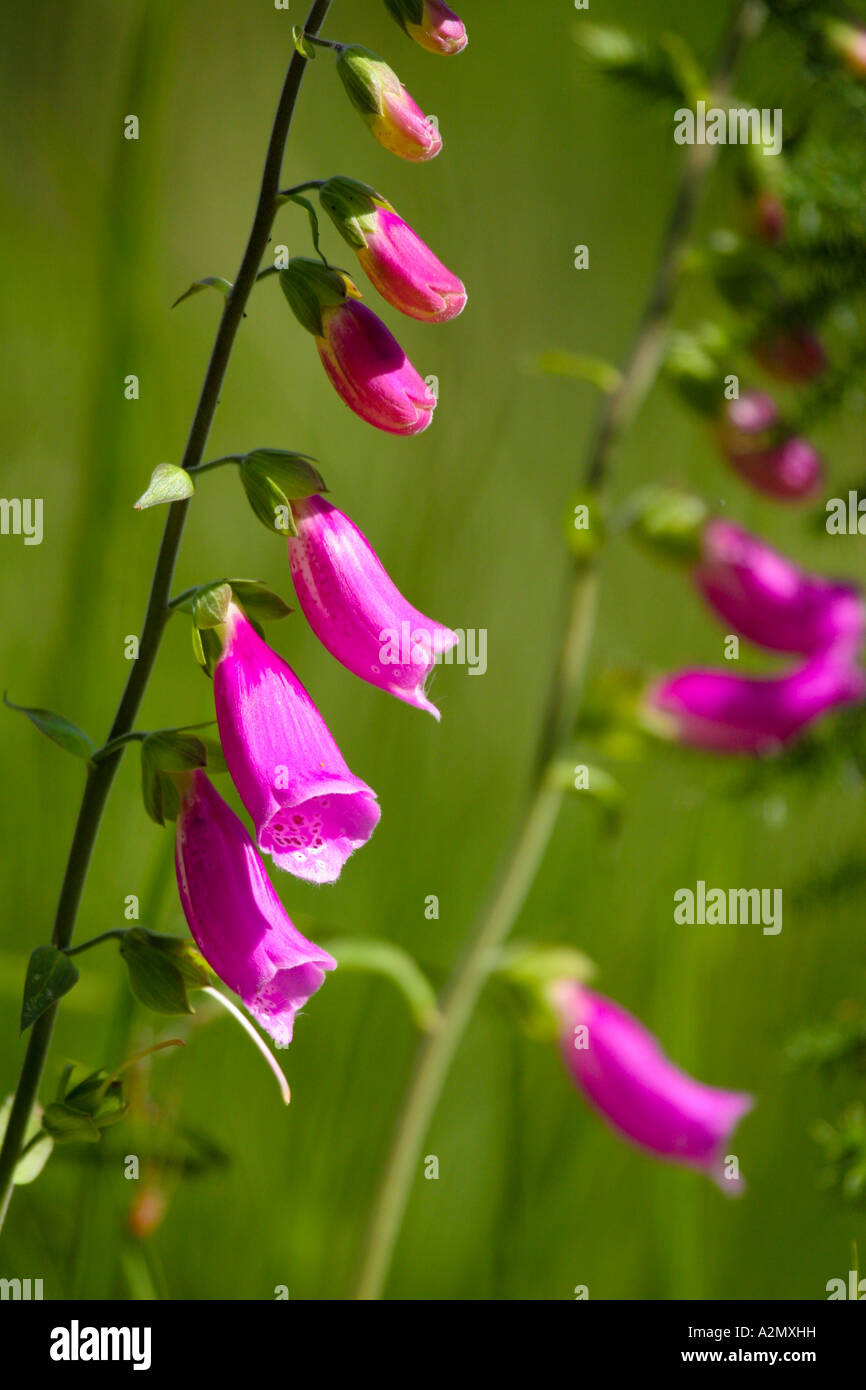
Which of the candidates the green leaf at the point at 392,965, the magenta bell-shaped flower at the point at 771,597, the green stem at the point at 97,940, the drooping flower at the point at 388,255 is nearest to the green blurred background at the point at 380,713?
the green leaf at the point at 392,965

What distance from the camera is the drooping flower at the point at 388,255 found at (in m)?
0.54

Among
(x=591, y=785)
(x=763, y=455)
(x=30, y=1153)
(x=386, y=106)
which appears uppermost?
(x=763, y=455)

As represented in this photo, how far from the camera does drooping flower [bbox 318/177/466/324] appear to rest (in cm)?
54

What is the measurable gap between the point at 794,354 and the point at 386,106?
547mm

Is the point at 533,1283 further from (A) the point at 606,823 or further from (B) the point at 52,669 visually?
(B) the point at 52,669

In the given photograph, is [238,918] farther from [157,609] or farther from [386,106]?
[386,106]

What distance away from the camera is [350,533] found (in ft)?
1.86

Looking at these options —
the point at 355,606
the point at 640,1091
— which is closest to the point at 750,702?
the point at 640,1091

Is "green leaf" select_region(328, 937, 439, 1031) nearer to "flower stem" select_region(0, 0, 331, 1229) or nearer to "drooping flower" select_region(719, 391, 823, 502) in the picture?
"flower stem" select_region(0, 0, 331, 1229)

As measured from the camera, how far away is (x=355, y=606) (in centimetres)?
56

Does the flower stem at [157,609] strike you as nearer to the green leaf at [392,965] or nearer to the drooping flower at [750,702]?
the green leaf at [392,965]

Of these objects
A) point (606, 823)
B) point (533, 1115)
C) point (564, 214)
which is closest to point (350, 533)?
point (606, 823)

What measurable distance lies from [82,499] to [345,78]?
1.70 ft
